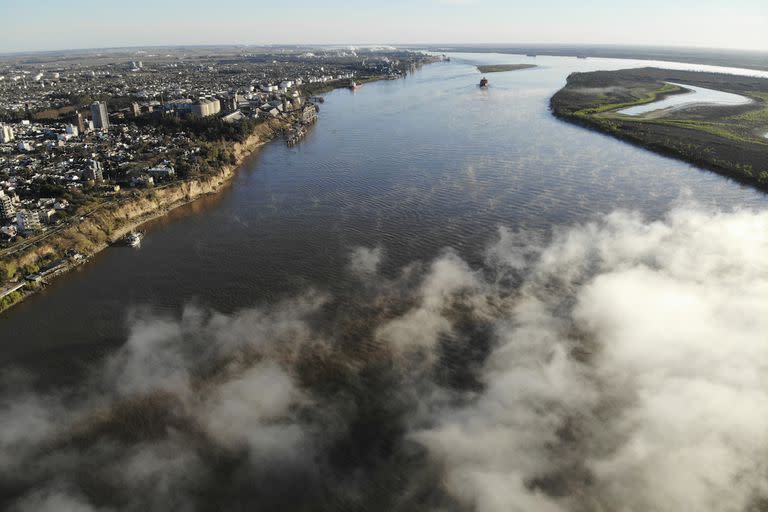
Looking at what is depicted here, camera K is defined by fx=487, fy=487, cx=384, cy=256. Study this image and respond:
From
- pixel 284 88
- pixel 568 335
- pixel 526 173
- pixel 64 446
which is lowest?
pixel 64 446

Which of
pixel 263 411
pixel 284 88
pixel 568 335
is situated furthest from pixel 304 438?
pixel 284 88

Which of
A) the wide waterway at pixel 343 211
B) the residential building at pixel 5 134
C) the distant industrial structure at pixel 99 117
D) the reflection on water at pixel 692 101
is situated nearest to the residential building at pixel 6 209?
the wide waterway at pixel 343 211

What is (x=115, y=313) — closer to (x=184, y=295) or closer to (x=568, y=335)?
(x=184, y=295)

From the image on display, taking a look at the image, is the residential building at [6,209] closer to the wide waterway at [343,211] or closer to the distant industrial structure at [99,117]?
the wide waterway at [343,211]

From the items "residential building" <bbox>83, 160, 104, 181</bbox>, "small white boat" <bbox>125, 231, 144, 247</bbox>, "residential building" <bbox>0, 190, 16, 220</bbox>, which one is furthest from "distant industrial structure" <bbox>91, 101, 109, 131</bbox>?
"small white boat" <bbox>125, 231, 144, 247</bbox>

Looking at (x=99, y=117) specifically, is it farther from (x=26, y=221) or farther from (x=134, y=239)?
(x=134, y=239)


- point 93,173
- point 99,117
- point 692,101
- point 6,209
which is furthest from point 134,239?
point 692,101
